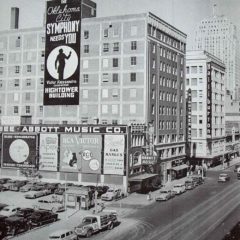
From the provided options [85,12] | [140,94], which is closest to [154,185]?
[140,94]

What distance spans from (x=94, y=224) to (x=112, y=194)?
44.1ft

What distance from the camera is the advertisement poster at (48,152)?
4538cm

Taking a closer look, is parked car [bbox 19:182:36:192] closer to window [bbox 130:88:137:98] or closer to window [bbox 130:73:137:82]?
window [bbox 130:88:137:98]

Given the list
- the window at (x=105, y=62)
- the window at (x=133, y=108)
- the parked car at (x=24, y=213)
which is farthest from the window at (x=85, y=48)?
the parked car at (x=24, y=213)

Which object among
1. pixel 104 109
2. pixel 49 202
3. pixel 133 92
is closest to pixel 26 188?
pixel 49 202

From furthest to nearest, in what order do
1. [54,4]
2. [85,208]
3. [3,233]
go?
[85,208] → [54,4] → [3,233]

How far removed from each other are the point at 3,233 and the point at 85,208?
31.1 feet

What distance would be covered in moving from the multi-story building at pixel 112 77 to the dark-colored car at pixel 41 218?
20.0 metres

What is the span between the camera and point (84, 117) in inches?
2120

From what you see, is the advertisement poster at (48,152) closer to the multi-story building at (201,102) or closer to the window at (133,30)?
the window at (133,30)

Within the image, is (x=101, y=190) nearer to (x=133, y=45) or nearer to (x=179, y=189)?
(x=179, y=189)

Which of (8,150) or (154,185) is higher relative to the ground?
(8,150)

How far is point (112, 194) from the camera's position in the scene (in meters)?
39.0

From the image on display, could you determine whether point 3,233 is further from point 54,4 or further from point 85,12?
point 85,12
